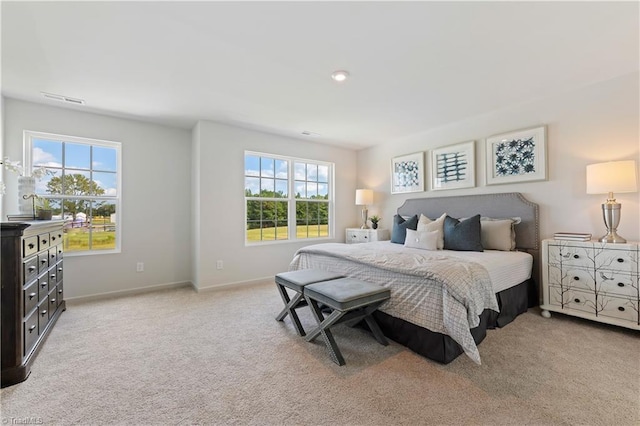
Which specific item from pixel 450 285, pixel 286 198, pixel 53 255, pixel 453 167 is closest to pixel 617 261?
pixel 450 285

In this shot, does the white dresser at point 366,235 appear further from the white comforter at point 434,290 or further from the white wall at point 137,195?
the white wall at point 137,195

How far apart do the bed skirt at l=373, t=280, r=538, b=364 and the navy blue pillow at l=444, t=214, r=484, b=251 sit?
569 mm

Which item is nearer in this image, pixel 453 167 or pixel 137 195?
pixel 137 195

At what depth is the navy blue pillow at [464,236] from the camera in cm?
311

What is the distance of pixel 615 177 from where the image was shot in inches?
97.0

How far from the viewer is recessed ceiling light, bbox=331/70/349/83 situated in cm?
252

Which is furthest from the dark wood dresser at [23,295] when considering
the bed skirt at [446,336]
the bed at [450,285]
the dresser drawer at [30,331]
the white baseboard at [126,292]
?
the bed skirt at [446,336]

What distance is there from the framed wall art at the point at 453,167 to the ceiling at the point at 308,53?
59cm

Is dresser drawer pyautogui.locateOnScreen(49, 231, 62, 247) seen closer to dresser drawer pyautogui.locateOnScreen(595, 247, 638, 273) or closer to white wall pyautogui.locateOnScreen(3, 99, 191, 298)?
white wall pyautogui.locateOnScreen(3, 99, 191, 298)

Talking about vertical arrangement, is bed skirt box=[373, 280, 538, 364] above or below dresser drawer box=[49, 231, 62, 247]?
below

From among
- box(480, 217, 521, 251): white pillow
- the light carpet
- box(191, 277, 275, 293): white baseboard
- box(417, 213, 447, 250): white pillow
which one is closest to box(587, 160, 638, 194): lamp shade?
box(480, 217, 521, 251): white pillow

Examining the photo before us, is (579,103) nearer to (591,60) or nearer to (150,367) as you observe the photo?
(591,60)

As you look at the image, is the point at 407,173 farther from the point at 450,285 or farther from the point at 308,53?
the point at 450,285

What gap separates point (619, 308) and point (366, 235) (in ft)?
9.99
